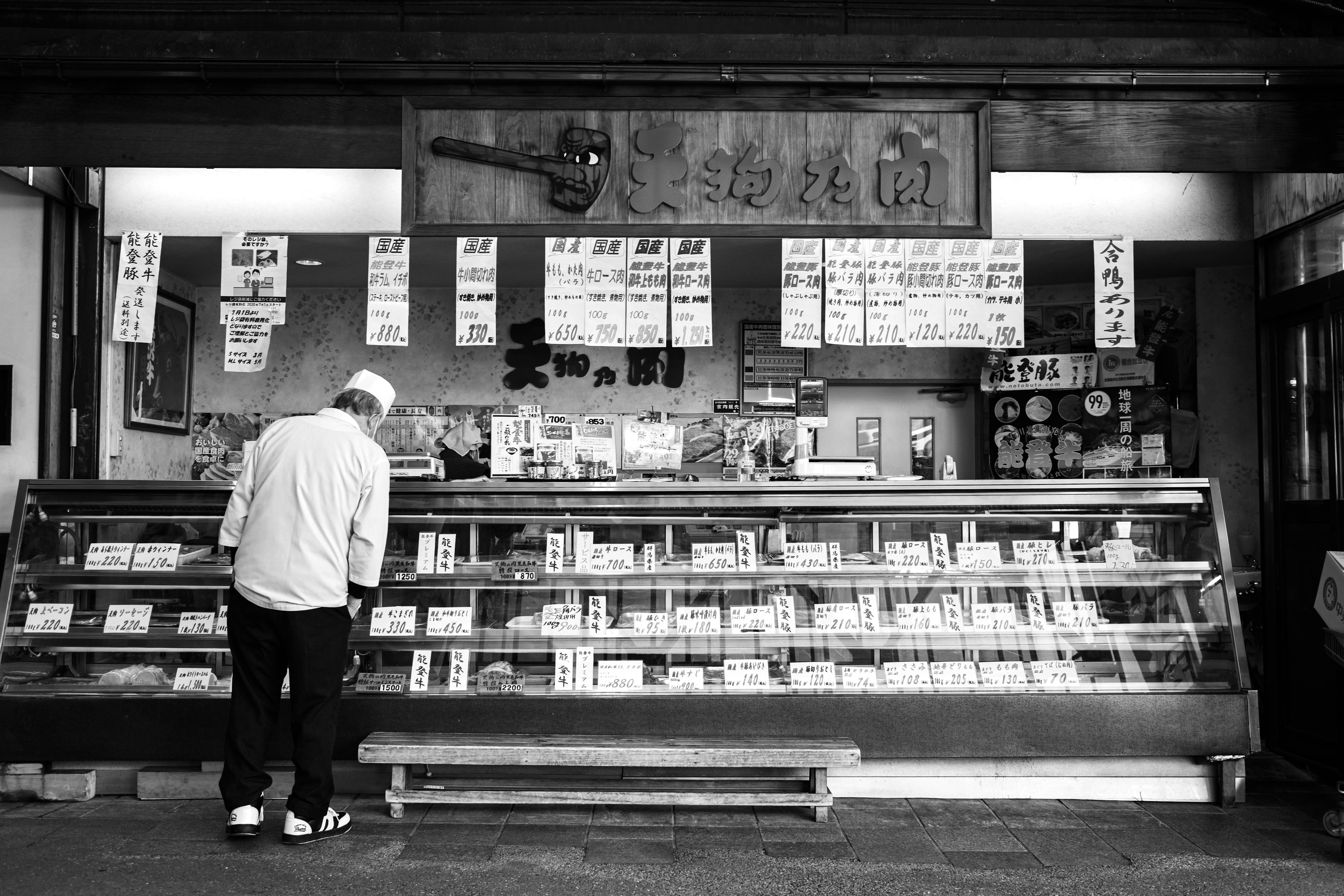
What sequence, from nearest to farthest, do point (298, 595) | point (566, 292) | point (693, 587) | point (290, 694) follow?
1. point (298, 595)
2. point (290, 694)
3. point (566, 292)
4. point (693, 587)

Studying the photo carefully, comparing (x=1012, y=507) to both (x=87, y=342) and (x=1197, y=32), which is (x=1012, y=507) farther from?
(x=87, y=342)

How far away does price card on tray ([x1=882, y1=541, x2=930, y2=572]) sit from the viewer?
514 cm

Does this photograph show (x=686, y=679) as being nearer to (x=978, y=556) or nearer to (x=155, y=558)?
(x=978, y=556)

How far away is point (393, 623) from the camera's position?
5.06 m

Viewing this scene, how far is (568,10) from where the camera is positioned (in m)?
5.00

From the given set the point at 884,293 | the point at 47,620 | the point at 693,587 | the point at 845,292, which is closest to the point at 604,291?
the point at 845,292

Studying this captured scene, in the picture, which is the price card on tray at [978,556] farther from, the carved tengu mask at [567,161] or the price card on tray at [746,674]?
the carved tengu mask at [567,161]

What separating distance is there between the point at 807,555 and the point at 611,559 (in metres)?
1.07

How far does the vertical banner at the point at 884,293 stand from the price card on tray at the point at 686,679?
78.2 inches

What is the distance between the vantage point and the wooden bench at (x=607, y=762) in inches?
179

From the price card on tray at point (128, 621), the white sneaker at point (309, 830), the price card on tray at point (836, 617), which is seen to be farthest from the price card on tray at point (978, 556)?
the price card on tray at point (128, 621)

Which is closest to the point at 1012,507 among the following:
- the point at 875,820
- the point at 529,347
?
the point at 875,820

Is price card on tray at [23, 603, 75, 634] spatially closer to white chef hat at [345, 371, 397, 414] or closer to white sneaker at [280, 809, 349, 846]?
white sneaker at [280, 809, 349, 846]

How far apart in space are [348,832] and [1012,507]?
A: 12.2ft
